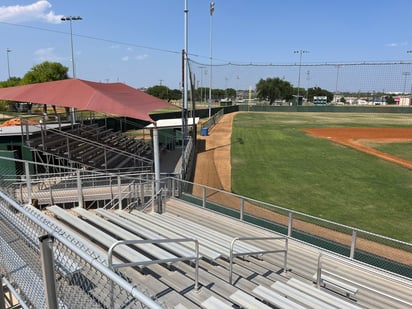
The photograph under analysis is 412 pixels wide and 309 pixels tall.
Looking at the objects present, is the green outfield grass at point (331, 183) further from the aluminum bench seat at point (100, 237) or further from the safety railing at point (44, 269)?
the safety railing at point (44, 269)

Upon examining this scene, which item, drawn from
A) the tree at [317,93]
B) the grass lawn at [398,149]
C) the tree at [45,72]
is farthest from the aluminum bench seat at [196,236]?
the tree at [317,93]

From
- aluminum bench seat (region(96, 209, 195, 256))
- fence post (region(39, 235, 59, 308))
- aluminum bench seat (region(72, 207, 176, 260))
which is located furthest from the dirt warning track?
fence post (region(39, 235, 59, 308))

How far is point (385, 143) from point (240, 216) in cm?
2559

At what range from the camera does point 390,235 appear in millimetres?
10086

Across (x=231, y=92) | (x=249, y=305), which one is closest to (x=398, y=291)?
(x=249, y=305)

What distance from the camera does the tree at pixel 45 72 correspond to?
5316 cm

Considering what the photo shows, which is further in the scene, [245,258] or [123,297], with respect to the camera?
[245,258]

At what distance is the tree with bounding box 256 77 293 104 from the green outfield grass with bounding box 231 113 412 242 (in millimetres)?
93073

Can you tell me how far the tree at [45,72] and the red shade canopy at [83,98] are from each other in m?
44.5

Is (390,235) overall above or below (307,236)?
below

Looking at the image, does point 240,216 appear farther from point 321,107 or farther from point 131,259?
point 321,107

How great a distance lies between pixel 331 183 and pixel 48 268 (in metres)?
15.6

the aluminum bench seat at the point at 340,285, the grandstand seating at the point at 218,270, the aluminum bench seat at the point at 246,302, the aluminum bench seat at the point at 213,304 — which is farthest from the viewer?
the aluminum bench seat at the point at 340,285

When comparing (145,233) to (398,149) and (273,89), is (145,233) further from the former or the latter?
(273,89)
